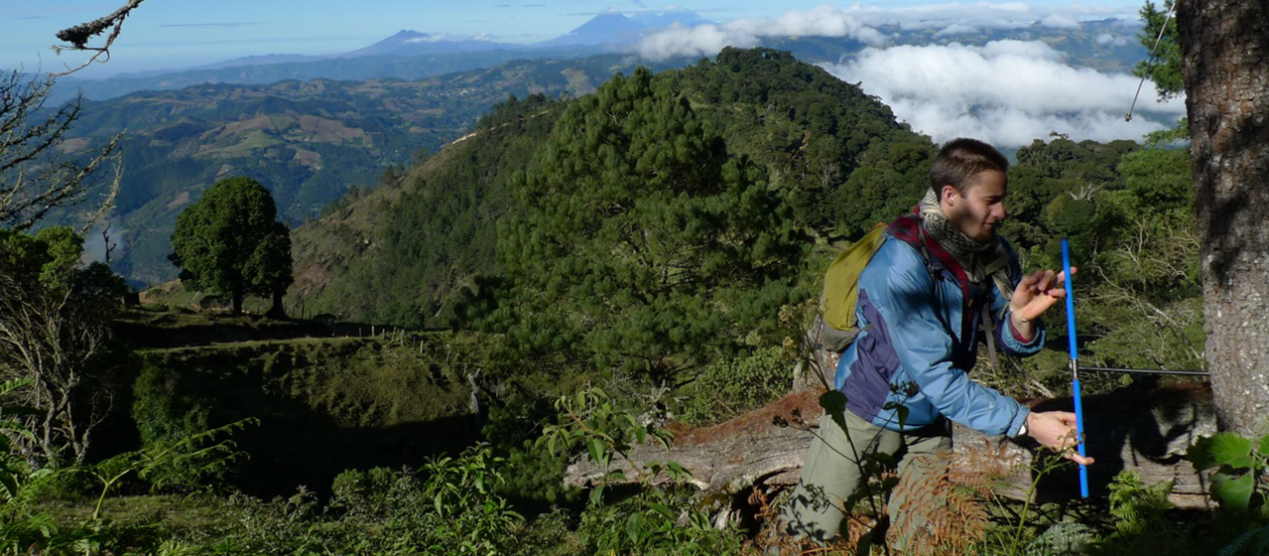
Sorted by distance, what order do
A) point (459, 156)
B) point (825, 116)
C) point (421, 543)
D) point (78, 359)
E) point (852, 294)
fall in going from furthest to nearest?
point (459, 156)
point (825, 116)
point (78, 359)
point (421, 543)
point (852, 294)

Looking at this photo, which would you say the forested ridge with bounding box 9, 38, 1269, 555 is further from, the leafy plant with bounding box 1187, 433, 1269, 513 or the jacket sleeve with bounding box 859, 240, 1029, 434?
the jacket sleeve with bounding box 859, 240, 1029, 434

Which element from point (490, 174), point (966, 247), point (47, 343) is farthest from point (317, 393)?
point (490, 174)

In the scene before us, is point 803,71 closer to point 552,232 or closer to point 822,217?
point 822,217

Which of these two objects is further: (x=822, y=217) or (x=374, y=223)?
(x=374, y=223)

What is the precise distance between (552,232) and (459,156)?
10316 cm

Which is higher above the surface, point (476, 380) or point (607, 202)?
point (607, 202)

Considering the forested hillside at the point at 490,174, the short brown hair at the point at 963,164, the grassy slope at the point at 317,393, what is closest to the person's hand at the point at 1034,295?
the short brown hair at the point at 963,164

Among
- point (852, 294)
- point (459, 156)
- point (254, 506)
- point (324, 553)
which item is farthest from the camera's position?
point (459, 156)

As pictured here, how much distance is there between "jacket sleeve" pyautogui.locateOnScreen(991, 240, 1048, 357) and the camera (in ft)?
8.89

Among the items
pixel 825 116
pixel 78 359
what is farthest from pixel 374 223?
pixel 78 359

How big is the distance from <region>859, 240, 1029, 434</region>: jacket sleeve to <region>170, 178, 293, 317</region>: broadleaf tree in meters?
43.0

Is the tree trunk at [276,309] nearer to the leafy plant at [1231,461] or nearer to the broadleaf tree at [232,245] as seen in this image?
the broadleaf tree at [232,245]

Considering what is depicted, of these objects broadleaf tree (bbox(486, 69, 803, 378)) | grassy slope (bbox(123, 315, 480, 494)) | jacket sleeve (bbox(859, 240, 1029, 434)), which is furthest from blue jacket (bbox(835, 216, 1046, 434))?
grassy slope (bbox(123, 315, 480, 494))

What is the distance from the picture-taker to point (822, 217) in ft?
205
